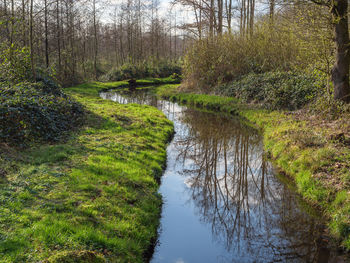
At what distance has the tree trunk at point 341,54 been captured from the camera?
8.71m

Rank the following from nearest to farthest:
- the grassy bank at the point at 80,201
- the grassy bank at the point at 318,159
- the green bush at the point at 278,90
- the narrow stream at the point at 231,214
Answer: the grassy bank at the point at 80,201 < the narrow stream at the point at 231,214 < the grassy bank at the point at 318,159 < the green bush at the point at 278,90

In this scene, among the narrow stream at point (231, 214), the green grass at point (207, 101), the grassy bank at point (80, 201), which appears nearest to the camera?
the grassy bank at point (80, 201)

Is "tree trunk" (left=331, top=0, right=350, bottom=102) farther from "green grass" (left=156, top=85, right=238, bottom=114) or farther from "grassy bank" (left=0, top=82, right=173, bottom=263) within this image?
"green grass" (left=156, top=85, right=238, bottom=114)

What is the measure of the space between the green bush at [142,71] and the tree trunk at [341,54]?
94.9ft

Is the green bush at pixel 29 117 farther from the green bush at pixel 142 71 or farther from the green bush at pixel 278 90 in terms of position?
the green bush at pixel 142 71

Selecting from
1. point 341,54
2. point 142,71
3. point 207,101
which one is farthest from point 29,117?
point 142,71

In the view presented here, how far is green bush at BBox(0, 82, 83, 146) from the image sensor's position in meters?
7.47

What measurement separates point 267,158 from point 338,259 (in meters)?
5.06

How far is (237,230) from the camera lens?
5.62 meters

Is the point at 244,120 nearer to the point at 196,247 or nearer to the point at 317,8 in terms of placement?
the point at 317,8

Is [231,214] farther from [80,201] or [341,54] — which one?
[341,54]

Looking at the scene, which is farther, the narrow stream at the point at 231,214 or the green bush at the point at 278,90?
the green bush at the point at 278,90

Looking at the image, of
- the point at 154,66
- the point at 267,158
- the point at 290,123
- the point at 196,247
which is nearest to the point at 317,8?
the point at 290,123

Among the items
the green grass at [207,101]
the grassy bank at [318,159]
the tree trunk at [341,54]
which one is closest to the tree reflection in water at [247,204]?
the grassy bank at [318,159]
